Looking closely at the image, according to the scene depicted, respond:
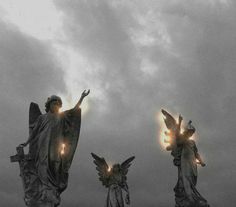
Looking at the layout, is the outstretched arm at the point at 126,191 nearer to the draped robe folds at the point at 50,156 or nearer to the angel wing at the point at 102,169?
the angel wing at the point at 102,169

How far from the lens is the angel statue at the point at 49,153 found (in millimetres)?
13188

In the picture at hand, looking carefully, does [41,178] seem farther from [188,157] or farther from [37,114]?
[188,157]

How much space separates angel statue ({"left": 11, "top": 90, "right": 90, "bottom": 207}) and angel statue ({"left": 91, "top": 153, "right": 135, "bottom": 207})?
1058cm

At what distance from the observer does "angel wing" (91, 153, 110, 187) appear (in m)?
25.4

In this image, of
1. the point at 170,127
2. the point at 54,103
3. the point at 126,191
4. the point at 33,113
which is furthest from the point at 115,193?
the point at 54,103

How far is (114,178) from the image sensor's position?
25125 millimetres

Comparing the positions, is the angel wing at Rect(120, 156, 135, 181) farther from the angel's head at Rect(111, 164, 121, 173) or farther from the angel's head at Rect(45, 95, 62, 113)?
the angel's head at Rect(45, 95, 62, 113)

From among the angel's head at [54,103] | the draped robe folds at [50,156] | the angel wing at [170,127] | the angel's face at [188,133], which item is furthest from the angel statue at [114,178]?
the angel's head at [54,103]

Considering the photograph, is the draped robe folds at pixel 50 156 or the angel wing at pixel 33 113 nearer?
the draped robe folds at pixel 50 156

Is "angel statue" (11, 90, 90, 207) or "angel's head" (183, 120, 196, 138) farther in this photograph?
"angel's head" (183, 120, 196, 138)

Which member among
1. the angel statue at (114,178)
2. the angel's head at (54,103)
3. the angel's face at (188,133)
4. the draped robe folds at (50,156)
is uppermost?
the angel statue at (114,178)

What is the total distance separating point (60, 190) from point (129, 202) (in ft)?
36.6

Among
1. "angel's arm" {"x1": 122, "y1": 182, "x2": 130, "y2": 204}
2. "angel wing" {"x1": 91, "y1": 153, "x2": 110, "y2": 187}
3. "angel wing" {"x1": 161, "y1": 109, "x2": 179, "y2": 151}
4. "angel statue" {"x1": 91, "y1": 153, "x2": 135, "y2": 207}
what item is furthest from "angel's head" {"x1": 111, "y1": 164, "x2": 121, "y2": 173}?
"angel wing" {"x1": 161, "y1": 109, "x2": 179, "y2": 151}

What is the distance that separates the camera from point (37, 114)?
15.1 metres
